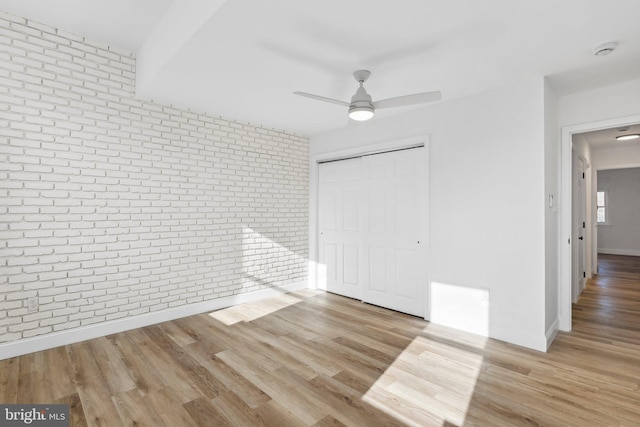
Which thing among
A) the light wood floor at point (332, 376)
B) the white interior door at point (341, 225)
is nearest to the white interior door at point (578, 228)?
the light wood floor at point (332, 376)

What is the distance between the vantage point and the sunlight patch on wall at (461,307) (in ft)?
11.1

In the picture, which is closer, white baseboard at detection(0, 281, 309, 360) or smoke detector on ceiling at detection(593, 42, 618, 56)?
smoke detector on ceiling at detection(593, 42, 618, 56)

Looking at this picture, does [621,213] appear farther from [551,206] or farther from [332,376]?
[332,376]

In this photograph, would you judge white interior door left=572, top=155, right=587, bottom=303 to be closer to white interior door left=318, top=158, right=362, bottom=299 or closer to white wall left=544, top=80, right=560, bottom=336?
white wall left=544, top=80, right=560, bottom=336

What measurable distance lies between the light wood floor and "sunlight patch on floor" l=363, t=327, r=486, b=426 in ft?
0.03

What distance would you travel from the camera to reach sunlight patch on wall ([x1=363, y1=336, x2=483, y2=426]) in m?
2.12

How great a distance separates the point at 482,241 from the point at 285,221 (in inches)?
116

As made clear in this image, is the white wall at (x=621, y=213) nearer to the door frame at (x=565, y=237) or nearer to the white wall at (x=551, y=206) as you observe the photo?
the door frame at (x=565, y=237)

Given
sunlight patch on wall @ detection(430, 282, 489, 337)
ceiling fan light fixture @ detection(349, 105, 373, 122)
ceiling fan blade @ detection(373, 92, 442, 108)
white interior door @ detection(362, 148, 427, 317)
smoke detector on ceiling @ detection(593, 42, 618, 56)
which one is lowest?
sunlight patch on wall @ detection(430, 282, 489, 337)

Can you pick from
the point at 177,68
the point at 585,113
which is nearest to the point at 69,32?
the point at 177,68

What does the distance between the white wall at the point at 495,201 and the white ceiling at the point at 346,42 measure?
32cm

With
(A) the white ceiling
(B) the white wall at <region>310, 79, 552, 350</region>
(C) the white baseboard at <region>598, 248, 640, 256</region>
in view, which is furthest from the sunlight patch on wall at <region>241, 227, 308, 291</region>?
(C) the white baseboard at <region>598, 248, 640, 256</region>

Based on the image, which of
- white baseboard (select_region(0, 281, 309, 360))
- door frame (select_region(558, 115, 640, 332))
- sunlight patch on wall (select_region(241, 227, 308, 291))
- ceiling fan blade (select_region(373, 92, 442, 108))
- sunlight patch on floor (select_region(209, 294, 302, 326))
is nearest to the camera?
ceiling fan blade (select_region(373, 92, 442, 108))

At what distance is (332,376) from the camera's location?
101 inches
